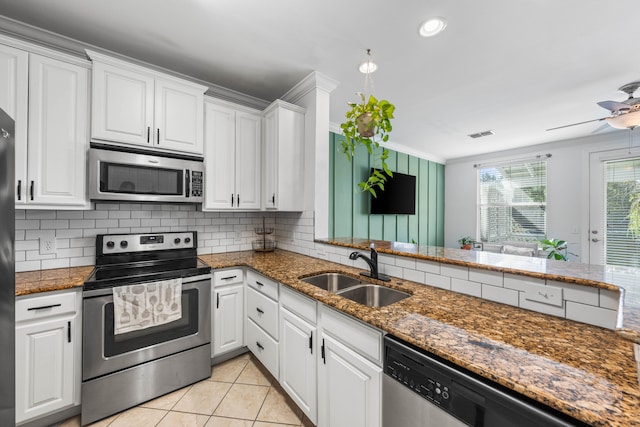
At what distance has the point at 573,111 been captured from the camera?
10.3ft

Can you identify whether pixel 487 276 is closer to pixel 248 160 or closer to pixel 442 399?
pixel 442 399

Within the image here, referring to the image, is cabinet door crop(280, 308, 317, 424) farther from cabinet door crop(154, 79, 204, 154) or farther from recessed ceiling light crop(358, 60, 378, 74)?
recessed ceiling light crop(358, 60, 378, 74)

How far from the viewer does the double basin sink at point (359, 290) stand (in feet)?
5.24

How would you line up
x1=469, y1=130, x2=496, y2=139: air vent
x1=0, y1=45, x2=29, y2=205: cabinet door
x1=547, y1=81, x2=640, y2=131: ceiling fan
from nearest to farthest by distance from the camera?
1. x1=0, y1=45, x2=29, y2=205: cabinet door
2. x1=547, y1=81, x2=640, y2=131: ceiling fan
3. x1=469, y1=130, x2=496, y2=139: air vent

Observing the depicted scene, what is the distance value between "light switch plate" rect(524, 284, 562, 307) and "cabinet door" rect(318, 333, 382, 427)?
2.60ft

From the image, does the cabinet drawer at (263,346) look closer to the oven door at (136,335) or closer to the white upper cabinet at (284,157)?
the oven door at (136,335)

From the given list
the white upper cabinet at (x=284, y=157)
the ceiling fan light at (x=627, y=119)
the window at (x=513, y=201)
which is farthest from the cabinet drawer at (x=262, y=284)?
the window at (x=513, y=201)

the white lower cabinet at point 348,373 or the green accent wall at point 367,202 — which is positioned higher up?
the green accent wall at point 367,202

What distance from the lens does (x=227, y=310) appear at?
219cm

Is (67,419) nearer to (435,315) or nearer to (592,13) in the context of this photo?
(435,315)

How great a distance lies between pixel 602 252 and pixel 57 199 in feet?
21.6

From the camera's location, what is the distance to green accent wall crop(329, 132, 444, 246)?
11.8 ft

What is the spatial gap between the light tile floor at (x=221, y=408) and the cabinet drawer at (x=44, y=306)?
73 cm

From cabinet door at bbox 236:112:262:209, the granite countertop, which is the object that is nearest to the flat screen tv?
cabinet door at bbox 236:112:262:209
